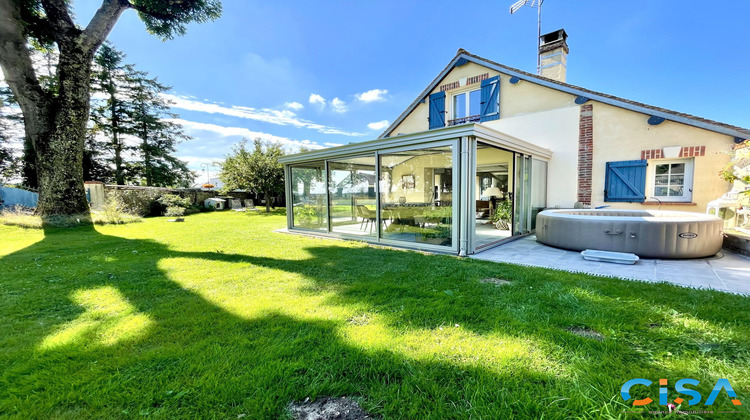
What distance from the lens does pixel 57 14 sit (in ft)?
27.5

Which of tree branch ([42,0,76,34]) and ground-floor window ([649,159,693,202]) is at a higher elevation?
tree branch ([42,0,76,34])

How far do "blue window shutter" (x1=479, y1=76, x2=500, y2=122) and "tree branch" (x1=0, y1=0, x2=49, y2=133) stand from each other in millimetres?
14073

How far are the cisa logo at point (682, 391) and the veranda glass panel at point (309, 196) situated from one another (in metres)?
6.66

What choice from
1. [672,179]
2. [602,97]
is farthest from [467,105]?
[672,179]

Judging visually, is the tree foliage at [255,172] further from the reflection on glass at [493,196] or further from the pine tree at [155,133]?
the reflection on glass at [493,196]

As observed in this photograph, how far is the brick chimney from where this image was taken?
29.8 feet

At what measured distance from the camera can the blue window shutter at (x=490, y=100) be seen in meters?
8.86

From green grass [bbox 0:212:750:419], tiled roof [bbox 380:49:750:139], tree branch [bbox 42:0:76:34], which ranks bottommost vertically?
green grass [bbox 0:212:750:419]

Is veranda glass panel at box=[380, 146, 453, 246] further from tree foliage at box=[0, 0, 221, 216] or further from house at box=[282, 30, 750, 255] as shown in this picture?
tree foliage at box=[0, 0, 221, 216]

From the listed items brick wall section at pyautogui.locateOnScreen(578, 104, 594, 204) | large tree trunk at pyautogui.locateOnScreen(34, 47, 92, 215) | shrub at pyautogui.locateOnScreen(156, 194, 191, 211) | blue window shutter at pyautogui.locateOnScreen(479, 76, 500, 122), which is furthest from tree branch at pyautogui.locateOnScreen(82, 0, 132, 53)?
brick wall section at pyautogui.locateOnScreen(578, 104, 594, 204)

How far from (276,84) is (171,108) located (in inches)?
453

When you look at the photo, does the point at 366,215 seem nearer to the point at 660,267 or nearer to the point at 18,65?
the point at 660,267

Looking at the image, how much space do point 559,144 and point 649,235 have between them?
13.4 ft

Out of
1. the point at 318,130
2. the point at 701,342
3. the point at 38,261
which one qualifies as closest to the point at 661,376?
the point at 701,342
